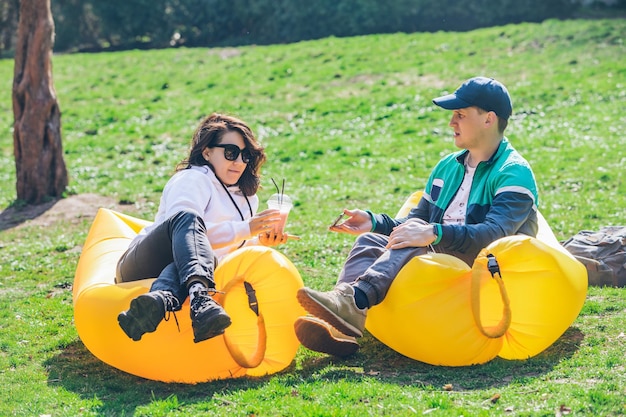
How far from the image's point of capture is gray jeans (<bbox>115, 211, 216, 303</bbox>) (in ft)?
15.9

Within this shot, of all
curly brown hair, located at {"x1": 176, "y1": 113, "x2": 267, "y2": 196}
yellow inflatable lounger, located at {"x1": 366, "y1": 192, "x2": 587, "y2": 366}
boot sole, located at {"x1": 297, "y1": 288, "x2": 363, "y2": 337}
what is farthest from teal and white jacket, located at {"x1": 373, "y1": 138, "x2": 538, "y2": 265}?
curly brown hair, located at {"x1": 176, "y1": 113, "x2": 267, "y2": 196}

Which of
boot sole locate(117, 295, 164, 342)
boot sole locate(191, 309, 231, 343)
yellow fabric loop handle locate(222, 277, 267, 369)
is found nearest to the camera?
boot sole locate(191, 309, 231, 343)

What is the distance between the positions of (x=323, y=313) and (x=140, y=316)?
1009 mm

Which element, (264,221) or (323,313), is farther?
(264,221)

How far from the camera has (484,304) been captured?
532cm

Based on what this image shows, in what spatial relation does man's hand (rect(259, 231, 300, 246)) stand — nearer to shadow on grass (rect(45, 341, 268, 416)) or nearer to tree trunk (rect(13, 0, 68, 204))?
shadow on grass (rect(45, 341, 268, 416))

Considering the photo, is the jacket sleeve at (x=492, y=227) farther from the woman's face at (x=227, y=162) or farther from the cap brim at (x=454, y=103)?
the woman's face at (x=227, y=162)

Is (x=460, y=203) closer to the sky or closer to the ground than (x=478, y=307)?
closer to the sky

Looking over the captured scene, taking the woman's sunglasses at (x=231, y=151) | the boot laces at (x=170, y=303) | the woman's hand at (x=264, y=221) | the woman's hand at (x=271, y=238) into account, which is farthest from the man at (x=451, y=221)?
the woman's sunglasses at (x=231, y=151)

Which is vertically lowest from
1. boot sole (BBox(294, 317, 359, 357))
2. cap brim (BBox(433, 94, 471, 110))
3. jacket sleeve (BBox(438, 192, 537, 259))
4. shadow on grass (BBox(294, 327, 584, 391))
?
shadow on grass (BBox(294, 327, 584, 391))

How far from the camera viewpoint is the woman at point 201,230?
4664 millimetres

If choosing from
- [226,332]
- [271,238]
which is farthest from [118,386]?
[271,238]

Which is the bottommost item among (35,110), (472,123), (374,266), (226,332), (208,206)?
(226,332)

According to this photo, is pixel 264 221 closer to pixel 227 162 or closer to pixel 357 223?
pixel 227 162
